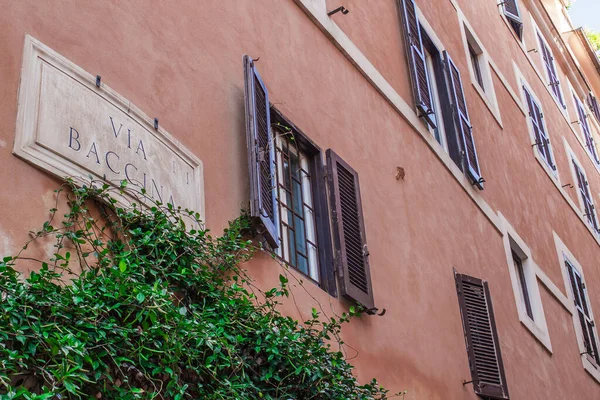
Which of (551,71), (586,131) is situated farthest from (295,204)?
(586,131)

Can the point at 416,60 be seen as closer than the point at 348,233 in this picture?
No

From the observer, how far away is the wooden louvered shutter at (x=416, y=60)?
33.5 feet

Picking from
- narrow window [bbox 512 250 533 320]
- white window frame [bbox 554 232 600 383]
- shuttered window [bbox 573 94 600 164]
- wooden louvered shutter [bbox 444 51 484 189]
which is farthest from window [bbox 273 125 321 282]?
shuttered window [bbox 573 94 600 164]

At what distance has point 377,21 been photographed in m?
10.1

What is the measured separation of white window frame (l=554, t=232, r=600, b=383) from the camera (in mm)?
13062

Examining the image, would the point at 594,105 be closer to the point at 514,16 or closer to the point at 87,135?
the point at 514,16

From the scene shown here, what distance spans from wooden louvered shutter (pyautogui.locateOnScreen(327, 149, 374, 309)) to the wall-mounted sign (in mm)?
1751

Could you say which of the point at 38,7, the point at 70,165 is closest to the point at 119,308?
the point at 70,165

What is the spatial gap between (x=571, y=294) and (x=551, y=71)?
256 inches

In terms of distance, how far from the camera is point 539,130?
1585cm

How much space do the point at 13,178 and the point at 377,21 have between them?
19.7 ft

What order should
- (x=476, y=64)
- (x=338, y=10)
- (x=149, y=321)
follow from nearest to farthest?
1. (x=149, y=321)
2. (x=338, y=10)
3. (x=476, y=64)

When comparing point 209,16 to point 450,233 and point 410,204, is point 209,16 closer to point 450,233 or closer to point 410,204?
point 410,204

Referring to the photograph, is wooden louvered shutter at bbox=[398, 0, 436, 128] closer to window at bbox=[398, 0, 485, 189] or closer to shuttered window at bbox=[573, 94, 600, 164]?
window at bbox=[398, 0, 485, 189]
